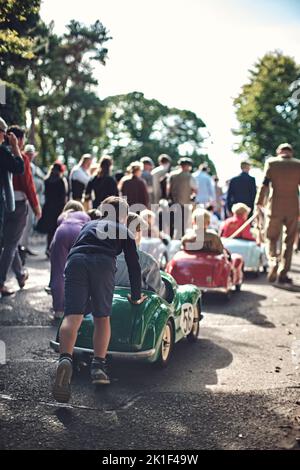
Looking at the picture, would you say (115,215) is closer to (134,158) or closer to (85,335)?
(85,335)

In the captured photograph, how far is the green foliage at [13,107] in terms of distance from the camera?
16.6 meters

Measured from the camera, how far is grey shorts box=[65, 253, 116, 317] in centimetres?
521

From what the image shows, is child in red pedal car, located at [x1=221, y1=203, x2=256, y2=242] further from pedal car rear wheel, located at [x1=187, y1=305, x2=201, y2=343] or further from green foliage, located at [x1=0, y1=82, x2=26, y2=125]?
green foliage, located at [x1=0, y1=82, x2=26, y2=125]

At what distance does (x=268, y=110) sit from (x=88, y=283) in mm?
49000

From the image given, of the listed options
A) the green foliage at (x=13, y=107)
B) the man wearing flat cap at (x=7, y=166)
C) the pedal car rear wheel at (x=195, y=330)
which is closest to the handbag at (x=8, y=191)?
the man wearing flat cap at (x=7, y=166)

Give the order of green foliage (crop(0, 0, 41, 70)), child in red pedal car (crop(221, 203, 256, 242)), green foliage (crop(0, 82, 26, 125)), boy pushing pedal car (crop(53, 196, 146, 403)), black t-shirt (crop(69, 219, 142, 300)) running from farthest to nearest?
1. green foliage (crop(0, 82, 26, 125))
2. child in red pedal car (crop(221, 203, 256, 242))
3. green foliage (crop(0, 0, 41, 70))
4. black t-shirt (crop(69, 219, 142, 300))
5. boy pushing pedal car (crop(53, 196, 146, 403))

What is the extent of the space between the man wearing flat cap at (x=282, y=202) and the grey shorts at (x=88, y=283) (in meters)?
6.82

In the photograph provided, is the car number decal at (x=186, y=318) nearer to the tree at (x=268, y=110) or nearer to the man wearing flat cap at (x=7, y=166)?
the man wearing flat cap at (x=7, y=166)

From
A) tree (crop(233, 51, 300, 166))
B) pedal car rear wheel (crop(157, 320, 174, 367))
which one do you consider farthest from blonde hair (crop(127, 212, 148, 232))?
tree (crop(233, 51, 300, 166))

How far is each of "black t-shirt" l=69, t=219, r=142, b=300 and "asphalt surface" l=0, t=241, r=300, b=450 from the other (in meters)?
0.96

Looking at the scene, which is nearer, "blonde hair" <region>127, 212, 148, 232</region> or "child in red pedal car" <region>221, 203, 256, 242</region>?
"blonde hair" <region>127, 212, 148, 232</region>

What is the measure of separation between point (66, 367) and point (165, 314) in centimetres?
137

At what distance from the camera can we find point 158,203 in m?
16.0
